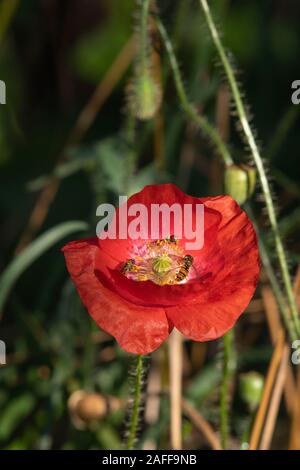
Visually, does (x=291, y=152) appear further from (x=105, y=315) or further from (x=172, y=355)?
(x=105, y=315)

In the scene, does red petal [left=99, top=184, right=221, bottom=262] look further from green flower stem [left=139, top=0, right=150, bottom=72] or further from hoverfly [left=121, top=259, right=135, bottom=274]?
green flower stem [left=139, top=0, right=150, bottom=72]

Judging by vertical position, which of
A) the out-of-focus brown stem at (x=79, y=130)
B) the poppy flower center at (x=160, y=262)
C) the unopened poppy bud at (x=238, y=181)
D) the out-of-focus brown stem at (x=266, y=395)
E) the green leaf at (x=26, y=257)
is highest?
the out-of-focus brown stem at (x=79, y=130)

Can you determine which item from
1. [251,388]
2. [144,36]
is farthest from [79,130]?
[251,388]

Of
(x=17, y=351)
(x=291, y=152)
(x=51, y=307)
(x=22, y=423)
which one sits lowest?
(x=22, y=423)

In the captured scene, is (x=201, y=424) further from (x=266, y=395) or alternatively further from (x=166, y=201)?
(x=166, y=201)

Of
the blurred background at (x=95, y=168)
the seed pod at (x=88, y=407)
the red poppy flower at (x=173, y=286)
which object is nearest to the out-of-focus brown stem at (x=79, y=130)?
the blurred background at (x=95, y=168)

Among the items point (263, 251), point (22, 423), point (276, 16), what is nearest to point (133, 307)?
point (263, 251)

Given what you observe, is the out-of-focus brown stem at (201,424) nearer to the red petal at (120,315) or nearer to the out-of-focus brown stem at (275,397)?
the out-of-focus brown stem at (275,397)

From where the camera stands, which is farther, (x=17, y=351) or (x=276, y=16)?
(x=276, y=16)
